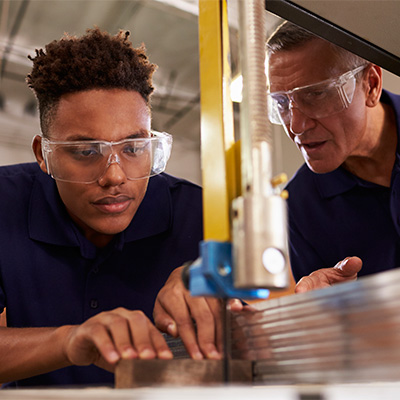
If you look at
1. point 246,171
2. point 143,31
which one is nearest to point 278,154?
point 143,31

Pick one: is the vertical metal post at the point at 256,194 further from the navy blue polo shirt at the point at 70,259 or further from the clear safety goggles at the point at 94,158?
the navy blue polo shirt at the point at 70,259

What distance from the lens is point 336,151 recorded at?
166cm

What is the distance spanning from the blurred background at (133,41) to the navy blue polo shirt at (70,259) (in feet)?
4.58

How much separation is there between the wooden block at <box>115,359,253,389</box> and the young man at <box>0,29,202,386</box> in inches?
22.0

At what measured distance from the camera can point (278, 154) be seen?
4.39m

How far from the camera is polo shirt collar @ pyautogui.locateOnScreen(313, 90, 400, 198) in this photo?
68.6 inches

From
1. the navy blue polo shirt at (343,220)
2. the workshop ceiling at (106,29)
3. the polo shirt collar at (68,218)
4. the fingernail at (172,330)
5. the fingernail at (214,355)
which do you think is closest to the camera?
the fingernail at (214,355)

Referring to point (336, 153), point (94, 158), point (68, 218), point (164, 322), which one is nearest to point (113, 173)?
point (94, 158)

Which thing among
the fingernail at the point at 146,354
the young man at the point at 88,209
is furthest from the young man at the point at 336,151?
the fingernail at the point at 146,354

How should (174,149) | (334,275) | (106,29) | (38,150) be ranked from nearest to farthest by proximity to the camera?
(334,275), (38,150), (106,29), (174,149)

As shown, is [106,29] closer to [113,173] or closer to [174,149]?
[174,149]

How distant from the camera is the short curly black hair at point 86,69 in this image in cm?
142

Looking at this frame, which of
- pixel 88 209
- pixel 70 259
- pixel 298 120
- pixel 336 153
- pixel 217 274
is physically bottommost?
pixel 217 274

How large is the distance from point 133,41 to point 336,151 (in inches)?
103
